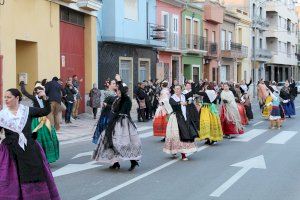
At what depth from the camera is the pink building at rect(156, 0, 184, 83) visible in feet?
109

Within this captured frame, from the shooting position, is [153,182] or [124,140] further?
[124,140]

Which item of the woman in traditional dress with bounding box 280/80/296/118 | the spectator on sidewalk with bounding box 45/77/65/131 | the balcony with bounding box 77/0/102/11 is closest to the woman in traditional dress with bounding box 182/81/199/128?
the spectator on sidewalk with bounding box 45/77/65/131

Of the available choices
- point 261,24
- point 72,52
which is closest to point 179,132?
point 72,52

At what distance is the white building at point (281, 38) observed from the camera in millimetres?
62406

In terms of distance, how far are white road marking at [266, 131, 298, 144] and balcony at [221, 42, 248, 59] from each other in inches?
1108

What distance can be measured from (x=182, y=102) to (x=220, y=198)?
3.89m

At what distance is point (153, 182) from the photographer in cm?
896

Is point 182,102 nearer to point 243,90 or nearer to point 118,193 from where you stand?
point 118,193

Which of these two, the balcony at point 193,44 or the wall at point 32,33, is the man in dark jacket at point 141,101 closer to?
the wall at point 32,33

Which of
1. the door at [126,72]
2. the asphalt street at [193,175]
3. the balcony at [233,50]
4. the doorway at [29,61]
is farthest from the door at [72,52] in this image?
the balcony at [233,50]

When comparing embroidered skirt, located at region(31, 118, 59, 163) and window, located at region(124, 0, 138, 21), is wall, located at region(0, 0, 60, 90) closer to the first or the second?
window, located at region(124, 0, 138, 21)

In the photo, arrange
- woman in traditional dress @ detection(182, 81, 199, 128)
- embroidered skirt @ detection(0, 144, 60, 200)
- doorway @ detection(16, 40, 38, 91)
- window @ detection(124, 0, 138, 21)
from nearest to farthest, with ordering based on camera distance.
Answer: embroidered skirt @ detection(0, 144, 60, 200) → woman in traditional dress @ detection(182, 81, 199, 128) → doorway @ detection(16, 40, 38, 91) → window @ detection(124, 0, 138, 21)

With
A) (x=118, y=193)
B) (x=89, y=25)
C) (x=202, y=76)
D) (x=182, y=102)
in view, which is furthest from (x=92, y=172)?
(x=202, y=76)

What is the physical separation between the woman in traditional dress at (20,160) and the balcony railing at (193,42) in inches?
1208
